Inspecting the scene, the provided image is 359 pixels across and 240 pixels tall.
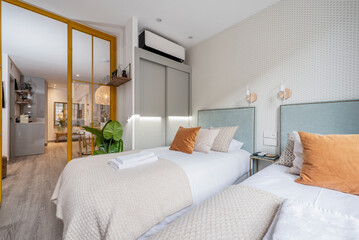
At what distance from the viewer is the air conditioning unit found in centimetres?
279

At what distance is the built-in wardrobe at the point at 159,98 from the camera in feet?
9.10

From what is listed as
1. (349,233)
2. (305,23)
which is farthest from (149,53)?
(349,233)

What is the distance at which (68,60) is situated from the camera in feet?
8.83

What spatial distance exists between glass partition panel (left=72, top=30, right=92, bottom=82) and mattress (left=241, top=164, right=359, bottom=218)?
10.1ft

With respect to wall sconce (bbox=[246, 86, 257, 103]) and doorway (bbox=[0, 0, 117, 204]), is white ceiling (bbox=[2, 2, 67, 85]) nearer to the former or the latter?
doorway (bbox=[0, 0, 117, 204])

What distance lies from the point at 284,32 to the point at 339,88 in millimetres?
1021

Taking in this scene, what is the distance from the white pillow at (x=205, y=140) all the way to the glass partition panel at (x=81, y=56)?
2298 millimetres

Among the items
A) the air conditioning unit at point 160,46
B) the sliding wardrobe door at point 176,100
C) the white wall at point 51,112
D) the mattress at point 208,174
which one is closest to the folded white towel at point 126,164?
the mattress at point 208,174

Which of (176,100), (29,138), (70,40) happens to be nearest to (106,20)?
(70,40)

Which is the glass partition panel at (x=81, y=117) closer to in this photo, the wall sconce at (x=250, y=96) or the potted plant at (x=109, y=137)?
the potted plant at (x=109, y=137)

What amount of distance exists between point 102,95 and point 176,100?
1486 millimetres

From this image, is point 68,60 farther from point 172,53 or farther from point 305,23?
point 305,23

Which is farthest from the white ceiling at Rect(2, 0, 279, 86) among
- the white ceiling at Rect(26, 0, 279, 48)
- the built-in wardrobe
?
the built-in wardrobe

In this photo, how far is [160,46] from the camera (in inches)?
117
